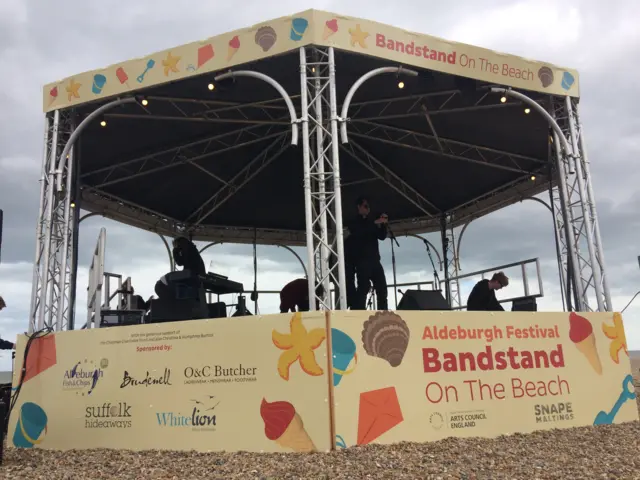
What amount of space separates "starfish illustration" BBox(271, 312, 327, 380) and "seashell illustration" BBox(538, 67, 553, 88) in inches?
207

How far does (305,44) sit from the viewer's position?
6141 mm

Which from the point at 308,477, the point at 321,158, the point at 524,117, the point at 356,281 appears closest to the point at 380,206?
the point at 524,117

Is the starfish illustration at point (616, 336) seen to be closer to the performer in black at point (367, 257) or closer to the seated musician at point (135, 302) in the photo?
the performer in black at point (367, 257)

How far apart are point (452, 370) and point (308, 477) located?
201cm

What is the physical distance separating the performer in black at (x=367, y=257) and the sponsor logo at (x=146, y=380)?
107 inches

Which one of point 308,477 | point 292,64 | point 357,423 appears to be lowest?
point 308,477

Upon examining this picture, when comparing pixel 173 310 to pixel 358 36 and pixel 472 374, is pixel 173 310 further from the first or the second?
pixel 358 36

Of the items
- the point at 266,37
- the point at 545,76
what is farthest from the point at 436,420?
the point at 545,76

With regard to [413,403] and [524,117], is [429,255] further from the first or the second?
[413,403]

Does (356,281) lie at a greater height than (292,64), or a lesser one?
lesser

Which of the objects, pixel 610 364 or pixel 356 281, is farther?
pixel 356 281

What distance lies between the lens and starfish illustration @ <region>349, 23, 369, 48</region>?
249 inches

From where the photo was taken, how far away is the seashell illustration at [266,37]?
636 cm

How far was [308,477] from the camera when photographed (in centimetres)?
408
